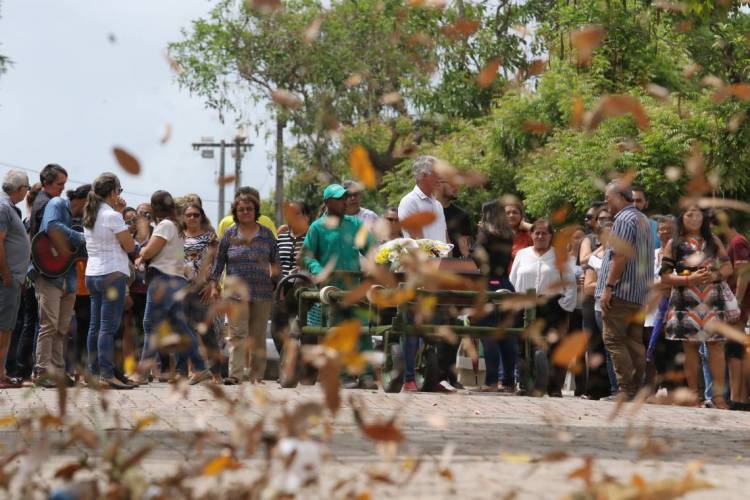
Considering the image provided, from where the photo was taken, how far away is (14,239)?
13148 millimetres

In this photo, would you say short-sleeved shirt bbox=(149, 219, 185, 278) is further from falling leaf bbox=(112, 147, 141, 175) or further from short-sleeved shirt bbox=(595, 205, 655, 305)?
falling leaf bbox=(112, 147, 141, 175)

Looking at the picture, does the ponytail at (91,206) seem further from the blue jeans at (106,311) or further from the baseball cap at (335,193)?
the baseball cap at (335,193)

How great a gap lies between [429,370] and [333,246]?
1.44 meters

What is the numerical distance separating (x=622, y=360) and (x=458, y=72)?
37622 millimetres

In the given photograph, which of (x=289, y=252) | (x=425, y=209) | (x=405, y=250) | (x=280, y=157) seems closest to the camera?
(x=405, y=250)

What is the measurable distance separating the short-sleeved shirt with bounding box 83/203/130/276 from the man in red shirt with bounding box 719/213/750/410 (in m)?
5.24

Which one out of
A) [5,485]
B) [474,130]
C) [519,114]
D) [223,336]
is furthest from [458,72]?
[5,485]

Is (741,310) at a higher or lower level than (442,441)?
higher

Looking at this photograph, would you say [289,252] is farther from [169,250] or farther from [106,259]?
[106,259]

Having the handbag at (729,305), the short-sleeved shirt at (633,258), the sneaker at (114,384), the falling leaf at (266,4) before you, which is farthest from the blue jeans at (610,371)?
the falling leaf at (266,4)

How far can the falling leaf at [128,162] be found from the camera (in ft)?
24.1

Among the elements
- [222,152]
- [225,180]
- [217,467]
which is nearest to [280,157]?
[222,152]

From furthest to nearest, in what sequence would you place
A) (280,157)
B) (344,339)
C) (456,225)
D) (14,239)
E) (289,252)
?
(280,157)
(289,252)
(456,225)
(14,239)
(344,339)

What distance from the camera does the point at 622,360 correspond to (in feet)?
43.1
